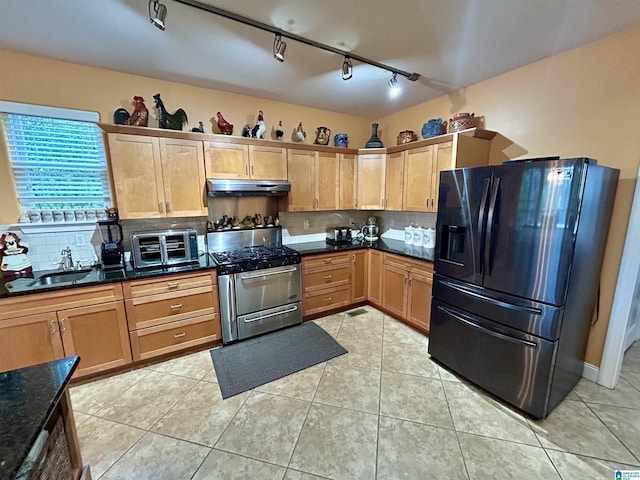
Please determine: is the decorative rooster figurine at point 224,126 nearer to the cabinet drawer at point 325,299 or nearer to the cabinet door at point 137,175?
the cabinet door at point 137,175

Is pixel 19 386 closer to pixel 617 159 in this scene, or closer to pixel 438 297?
pixel 438 297

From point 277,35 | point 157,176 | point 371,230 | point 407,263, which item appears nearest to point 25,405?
point 157,176

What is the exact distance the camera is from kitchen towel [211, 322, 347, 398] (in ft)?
7.75

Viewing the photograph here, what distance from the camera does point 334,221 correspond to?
4105 millimetres

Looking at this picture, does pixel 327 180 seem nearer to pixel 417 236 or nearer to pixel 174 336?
pixel 417 236

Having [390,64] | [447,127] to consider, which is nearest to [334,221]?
[447,127]

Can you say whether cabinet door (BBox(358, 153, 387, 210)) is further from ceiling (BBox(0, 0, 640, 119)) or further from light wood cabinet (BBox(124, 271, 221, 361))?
light wood cabinet (BBox(124, 271, 221, 361))

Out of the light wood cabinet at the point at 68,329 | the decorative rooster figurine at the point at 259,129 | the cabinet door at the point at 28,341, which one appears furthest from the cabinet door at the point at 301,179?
the cabinet door at the point at 28,341

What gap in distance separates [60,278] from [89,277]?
0.27 metres

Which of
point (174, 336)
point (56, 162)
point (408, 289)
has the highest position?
point (56, 162)

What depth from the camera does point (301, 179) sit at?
3369 mm

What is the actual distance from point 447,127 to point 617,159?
1.49 meters

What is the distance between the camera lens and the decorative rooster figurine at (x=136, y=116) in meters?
2.52

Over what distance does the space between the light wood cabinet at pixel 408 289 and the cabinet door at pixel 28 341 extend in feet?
10.6
